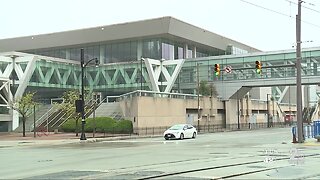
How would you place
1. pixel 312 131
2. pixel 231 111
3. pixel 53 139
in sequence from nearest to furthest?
pixel 312 131 → pixel 53 139 → pixel 231 111

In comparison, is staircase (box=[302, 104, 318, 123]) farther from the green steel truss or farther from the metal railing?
the metal railing

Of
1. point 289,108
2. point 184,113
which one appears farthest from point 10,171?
point 289,108

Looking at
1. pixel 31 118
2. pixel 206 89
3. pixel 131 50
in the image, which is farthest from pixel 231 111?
pixel 31 118

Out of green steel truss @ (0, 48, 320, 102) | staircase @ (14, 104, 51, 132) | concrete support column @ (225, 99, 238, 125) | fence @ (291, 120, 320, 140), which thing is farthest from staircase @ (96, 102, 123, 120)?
fence @ (291, 120, 320, 140)

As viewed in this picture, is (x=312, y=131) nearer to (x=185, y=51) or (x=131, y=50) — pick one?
(x=185, y=51)

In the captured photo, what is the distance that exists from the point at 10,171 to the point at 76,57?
7902 centimetres

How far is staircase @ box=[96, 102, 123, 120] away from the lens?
6182 centimetres

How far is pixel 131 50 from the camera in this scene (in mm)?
89438

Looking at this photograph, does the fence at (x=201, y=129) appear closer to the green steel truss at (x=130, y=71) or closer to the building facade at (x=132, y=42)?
the green steel truss at (x=130, y=71)

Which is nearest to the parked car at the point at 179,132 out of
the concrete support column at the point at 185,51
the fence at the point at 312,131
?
the fence at the point at 312,131

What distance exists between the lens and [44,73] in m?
78.4

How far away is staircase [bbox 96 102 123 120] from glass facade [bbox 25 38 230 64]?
904 inches

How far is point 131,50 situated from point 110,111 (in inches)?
1087

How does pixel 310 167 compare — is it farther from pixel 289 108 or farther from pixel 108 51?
pixel 289 108
